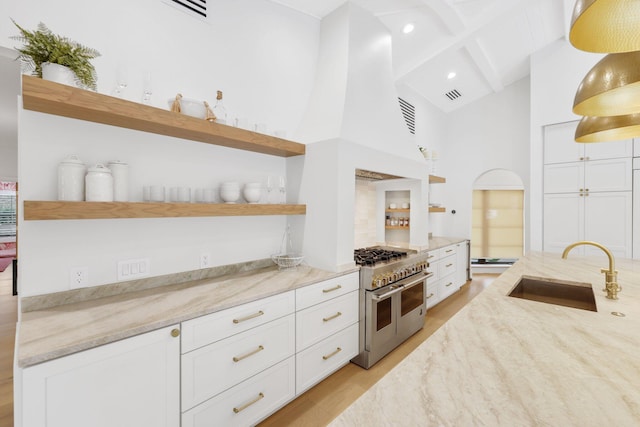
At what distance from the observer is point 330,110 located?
8.28 ft

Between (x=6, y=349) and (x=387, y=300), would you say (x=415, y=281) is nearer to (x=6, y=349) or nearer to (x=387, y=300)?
(x=387, y=300)

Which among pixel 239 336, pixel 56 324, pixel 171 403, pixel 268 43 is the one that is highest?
pixel 268 43

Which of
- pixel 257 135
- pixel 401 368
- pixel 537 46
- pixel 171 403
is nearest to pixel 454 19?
pixel 537 46

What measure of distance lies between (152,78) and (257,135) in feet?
2.54

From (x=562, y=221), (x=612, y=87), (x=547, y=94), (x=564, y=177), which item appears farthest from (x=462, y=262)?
(x=612, y=87)

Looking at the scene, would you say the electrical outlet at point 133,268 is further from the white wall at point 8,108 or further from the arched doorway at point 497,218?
the arched doorway at point 497,218

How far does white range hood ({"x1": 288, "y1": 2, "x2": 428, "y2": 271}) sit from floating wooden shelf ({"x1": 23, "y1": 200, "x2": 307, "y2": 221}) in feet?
2.08

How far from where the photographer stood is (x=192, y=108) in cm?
183

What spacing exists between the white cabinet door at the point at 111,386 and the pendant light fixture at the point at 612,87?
2.26 meters

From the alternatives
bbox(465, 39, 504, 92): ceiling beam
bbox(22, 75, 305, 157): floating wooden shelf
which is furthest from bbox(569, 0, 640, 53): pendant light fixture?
bbox(465, 39, 504, 92): ceiling beam

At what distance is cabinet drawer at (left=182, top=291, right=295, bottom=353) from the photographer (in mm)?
1414

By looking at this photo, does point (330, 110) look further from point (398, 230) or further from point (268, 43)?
point (398, 230)

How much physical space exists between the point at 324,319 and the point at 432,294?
7.25 ft

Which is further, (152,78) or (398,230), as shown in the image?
(398,230)
